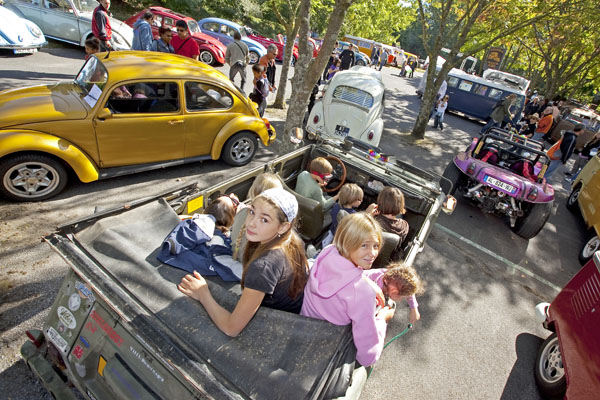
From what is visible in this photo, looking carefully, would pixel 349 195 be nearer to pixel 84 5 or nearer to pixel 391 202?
pixel 391 202

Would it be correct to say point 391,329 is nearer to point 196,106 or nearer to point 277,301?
point 277,301

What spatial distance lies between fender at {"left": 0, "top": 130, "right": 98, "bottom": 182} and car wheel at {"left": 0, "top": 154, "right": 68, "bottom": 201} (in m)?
0.12

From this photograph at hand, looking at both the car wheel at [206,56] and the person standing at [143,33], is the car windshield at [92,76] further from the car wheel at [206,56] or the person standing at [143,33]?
the car wheel at [206,56]

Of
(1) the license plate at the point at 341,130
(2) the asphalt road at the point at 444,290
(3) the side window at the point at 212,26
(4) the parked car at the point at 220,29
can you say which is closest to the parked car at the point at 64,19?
(2) the asphalt road at the point at 444,290

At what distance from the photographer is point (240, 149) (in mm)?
6434

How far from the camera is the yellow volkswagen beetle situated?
415cm

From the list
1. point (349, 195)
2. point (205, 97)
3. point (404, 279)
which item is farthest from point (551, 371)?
point (205, 97)

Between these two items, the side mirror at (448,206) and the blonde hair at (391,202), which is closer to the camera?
the blonde hair at (391,202)

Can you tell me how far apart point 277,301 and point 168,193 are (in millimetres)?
1488

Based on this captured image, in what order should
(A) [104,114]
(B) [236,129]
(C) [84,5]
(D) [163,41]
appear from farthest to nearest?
(C) [84,5], (D) [163,41], (B) [236,129], (A) [104,114]

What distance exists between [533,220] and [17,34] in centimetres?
1331

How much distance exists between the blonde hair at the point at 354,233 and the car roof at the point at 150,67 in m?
4.11

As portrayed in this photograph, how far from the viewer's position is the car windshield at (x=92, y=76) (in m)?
4.60

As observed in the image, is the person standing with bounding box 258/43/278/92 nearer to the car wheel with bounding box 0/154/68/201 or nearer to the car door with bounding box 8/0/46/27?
the car wheel with bounding box 0/154/68/201
